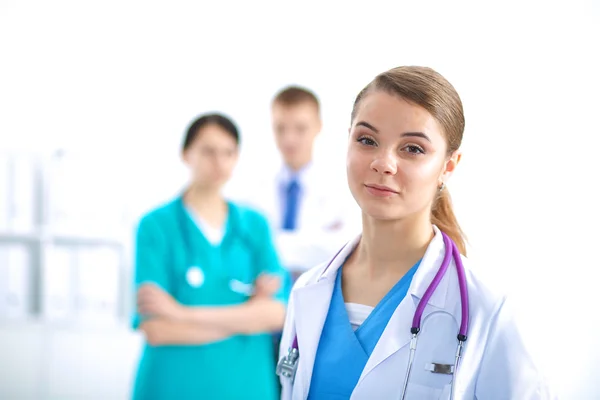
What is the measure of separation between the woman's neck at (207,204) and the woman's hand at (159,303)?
0.29 meters

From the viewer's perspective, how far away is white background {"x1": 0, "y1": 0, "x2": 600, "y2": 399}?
8.83ft

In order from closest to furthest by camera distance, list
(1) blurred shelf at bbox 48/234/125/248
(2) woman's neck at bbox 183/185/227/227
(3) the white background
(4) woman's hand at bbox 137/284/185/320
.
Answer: (4) woman's hand at bbox 137/284/185/320, (2) woman's neck at bbox 183/185/227/227, (3) the white background, (1) blurred shelf at bbox 48/234/125/248

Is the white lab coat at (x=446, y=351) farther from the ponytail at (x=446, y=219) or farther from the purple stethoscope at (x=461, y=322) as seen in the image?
the ponytail at (x=446, y=219)

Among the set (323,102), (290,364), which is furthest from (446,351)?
(323,102)

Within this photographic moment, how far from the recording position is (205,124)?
2.08 meters

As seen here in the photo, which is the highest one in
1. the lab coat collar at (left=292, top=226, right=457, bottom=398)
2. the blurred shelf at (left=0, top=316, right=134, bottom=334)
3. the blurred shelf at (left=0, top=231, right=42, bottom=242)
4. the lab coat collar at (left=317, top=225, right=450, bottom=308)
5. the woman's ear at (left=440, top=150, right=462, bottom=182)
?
the woman's ear at (left=440, top=150, right=462, bottom=182)

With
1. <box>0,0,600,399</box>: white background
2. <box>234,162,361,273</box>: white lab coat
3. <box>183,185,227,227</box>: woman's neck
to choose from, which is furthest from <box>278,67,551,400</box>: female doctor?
<box>0,0,600,399</box>: white background

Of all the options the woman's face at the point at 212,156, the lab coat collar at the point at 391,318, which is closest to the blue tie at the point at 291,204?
the woman's face at the point at 212,156

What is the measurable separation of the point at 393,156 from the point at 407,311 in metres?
0.26

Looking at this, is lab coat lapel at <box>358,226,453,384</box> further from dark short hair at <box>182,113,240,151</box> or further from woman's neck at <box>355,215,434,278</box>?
dark short hair at <box>182,113,240,151</box>

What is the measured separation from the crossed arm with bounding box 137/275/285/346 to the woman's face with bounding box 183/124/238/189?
0.39m

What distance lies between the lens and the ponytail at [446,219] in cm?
115

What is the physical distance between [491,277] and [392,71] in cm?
39

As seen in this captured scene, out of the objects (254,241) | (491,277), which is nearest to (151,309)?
(254,241)
